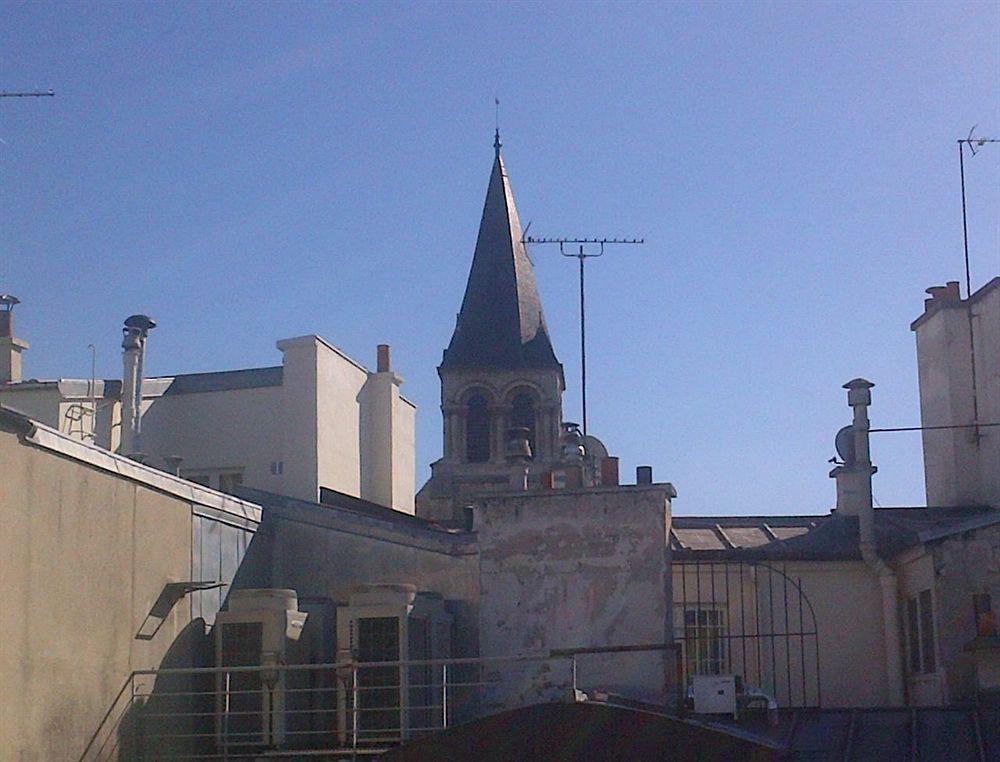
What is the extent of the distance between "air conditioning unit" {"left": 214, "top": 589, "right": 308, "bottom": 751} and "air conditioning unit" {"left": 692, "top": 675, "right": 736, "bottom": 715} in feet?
16.5

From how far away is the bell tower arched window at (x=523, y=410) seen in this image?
6419 centimetres

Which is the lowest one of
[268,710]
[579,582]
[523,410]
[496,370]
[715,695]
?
[268,710]

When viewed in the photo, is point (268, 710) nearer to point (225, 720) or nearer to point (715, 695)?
point (225, 720)

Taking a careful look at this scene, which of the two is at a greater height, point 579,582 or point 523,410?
point 523,410

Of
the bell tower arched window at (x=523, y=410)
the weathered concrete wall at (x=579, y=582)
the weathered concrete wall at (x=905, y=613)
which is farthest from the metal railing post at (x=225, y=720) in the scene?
the bell tower arched window at (x=523, y=410)

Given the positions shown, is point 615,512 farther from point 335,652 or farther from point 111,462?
point 111,462

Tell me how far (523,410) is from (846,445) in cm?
3822

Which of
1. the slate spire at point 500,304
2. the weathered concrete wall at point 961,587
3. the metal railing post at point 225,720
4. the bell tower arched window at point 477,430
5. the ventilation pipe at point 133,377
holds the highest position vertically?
the slate spire at point 500,304

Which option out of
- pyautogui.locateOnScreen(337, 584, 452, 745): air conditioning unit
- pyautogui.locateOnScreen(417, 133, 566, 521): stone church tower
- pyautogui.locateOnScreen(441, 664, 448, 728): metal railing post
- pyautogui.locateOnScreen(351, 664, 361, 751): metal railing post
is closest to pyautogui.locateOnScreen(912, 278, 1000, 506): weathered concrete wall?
pyautogui.locateOnScreen(441, 664, 448, 728): metal railing post

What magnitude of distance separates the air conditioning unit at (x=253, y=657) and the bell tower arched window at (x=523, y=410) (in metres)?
43.4

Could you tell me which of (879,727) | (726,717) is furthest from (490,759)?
(879,727)

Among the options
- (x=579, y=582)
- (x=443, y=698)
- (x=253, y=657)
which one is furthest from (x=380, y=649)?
(x=579, y=582)

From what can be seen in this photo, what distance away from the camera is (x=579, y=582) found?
22656 millimetres

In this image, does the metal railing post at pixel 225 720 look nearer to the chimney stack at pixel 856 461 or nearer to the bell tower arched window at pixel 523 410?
the chimney stack at pixel 856 461
